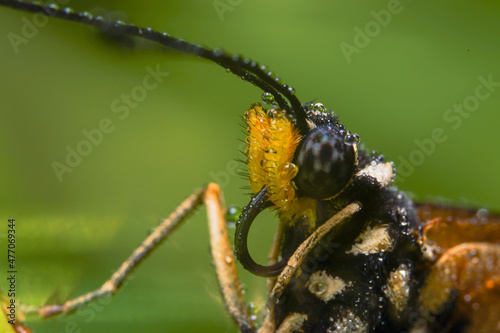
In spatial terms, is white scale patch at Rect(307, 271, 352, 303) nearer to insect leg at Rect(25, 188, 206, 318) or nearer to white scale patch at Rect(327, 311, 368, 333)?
white scale patch at Rect(327, 311, 368, 333)

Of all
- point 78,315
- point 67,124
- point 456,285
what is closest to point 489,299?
point 456,285

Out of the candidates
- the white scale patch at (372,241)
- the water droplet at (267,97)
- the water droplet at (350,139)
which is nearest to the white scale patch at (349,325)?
the white scale patch at (372,241)

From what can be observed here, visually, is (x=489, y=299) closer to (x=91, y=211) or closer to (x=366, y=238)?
(x=366, y=238)

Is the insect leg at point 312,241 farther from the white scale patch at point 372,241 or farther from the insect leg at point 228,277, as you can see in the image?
the insect leg at point 228,277

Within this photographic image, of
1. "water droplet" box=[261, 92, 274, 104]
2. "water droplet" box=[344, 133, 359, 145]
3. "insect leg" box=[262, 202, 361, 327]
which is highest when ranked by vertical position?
"water droplet" box=[261, 92, 274, 104]

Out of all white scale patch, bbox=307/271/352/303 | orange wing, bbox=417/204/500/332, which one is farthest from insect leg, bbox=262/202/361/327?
orange wing, bbox=417/204/500/332

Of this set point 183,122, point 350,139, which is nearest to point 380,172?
point 350,139

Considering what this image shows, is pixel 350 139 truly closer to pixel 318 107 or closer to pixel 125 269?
pixel 318 107
